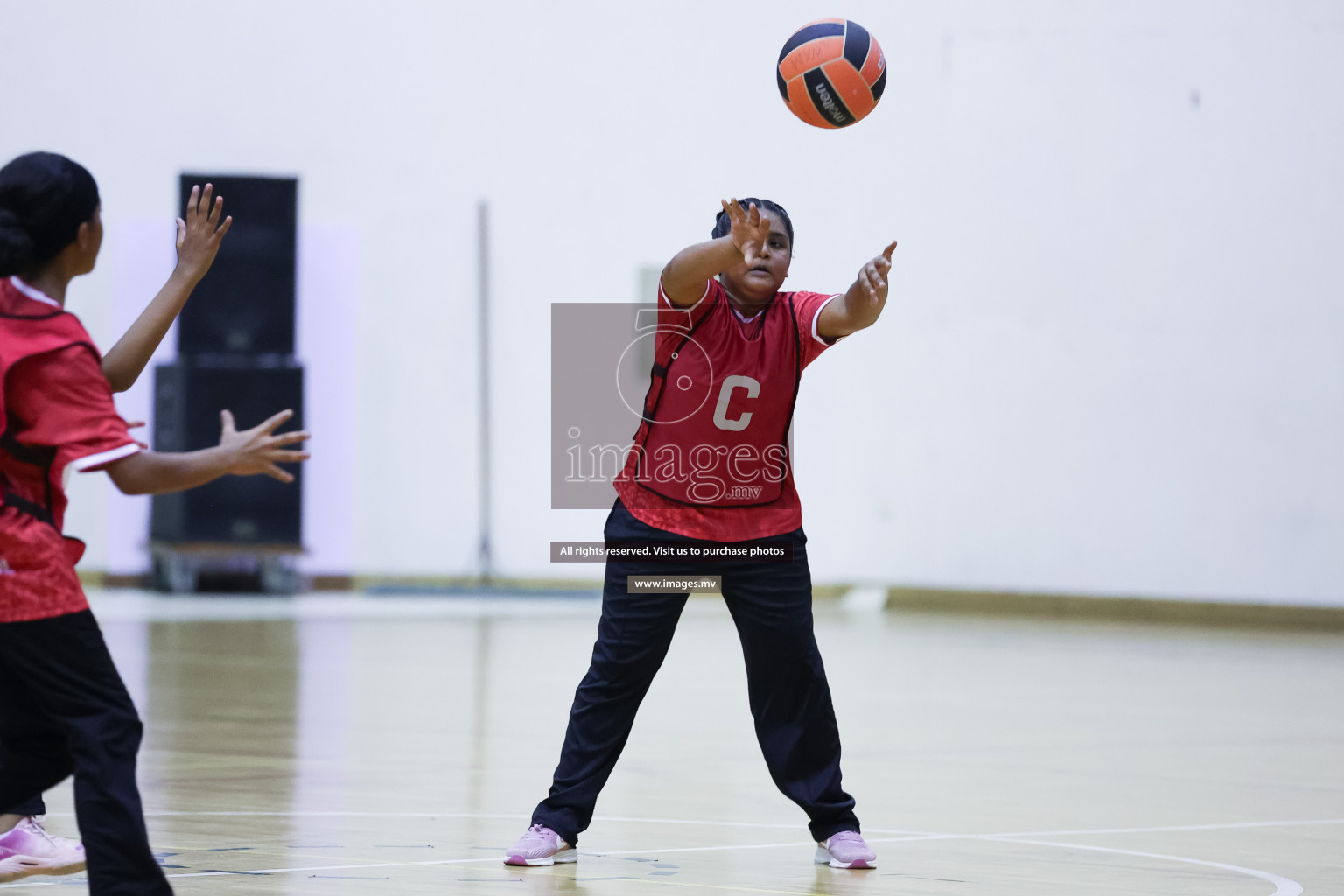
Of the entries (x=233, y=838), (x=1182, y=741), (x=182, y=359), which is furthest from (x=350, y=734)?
(x=182, y=359)

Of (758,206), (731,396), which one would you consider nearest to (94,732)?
(731,396)

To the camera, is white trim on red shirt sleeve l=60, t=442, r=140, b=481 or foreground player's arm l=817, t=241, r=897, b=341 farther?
foreground player's arm l=817, t=241, r=897, b=341

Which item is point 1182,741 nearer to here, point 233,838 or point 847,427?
point 233,838

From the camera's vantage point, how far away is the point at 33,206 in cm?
250

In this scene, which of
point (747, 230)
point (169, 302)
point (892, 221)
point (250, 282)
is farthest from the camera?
point (892, 221)

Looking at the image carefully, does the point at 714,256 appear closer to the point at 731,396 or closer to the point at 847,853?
the point at 731,396

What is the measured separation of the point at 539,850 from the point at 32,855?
1.01 metres

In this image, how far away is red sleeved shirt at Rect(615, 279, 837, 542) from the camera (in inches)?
140

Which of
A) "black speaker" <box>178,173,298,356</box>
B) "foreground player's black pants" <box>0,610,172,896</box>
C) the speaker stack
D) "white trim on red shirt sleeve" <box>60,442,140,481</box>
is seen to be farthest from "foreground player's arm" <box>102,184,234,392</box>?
"black speaker" <box>178,173,298,356</box>

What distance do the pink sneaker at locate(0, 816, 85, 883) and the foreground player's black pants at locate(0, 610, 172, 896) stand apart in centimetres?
57

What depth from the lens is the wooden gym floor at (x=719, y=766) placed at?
338 cm

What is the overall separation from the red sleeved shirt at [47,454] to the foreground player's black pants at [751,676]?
1329 mm

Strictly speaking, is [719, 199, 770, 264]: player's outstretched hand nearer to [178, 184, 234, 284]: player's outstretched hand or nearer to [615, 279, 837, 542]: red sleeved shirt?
[615, 279, 837, 542]: red sleeved shirt

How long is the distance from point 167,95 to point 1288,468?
857 cm
